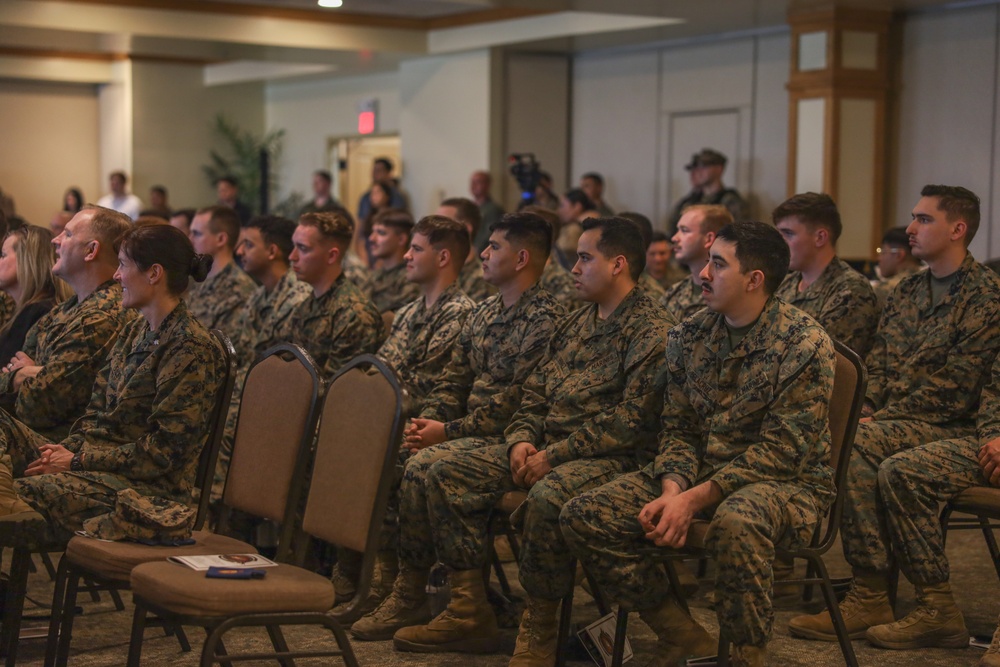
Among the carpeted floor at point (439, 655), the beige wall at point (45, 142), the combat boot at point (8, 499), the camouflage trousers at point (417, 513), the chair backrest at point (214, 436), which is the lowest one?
the carpeted floor at point (439, 655)

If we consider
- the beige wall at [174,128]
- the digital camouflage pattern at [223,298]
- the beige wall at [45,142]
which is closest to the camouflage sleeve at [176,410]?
the digital camouflage pattern at [223,298]

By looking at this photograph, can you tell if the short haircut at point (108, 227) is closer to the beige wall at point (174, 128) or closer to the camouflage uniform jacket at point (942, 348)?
the camouflage uniform jacket at point (942, 348)

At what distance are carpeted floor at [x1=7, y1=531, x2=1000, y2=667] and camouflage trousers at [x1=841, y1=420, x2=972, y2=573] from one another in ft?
0.91

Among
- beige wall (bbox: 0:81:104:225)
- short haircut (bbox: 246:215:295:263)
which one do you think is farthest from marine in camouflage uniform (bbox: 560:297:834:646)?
beige wall (bbox: 0:81:104:225)

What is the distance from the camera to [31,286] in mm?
4480

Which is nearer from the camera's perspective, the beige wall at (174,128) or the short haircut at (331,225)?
the short haircut at (331,225)

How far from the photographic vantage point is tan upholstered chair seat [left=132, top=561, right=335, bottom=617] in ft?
8.73

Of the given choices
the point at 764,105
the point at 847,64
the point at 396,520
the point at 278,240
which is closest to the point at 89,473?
the point at 396,520

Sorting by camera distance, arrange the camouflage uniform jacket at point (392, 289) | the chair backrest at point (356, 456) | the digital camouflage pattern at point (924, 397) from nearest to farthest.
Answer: the chair backrest at point (356, 456)
the digital camouflage pattern at point (924, 397)
the camouflage uniform jacket at point (392, 289)

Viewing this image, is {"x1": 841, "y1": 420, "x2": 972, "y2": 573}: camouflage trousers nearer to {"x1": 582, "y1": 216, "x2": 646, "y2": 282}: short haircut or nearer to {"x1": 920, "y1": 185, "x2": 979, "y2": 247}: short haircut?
{"x1": 920, "y1": 185, "x2": 979, "y2": 247}: short haircut

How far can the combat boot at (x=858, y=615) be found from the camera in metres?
3.96

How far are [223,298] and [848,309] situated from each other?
2.82 m

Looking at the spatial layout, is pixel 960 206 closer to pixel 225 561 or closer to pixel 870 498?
pixel 870 498

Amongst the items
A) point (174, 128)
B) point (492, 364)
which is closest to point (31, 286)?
point (492, 364)
